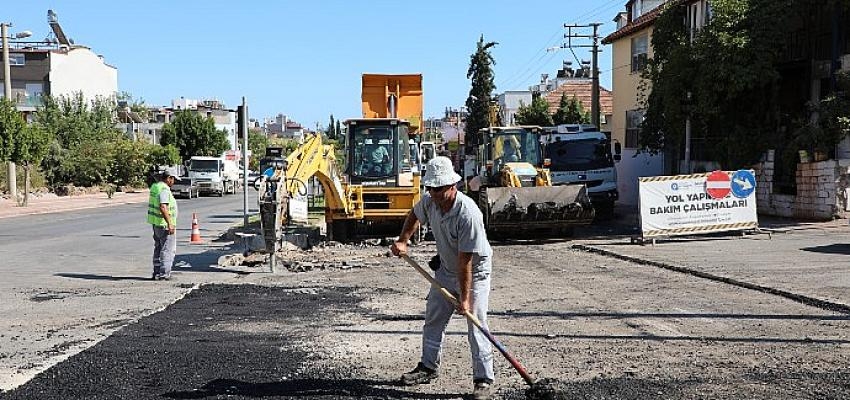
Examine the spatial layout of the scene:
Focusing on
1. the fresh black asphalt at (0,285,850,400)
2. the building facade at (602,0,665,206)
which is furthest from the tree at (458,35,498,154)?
the fresh black asphalt at (0,285,850,400)

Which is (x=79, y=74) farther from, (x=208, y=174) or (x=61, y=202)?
(x=61, y=202)

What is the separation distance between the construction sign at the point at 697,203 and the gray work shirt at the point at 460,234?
1127 centimetres

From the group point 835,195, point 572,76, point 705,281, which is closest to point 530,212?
point 705,281

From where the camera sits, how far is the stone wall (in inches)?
763

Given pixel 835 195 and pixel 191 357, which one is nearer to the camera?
pixel 191 357

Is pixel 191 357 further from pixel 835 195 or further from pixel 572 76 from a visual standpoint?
pixel 572 76

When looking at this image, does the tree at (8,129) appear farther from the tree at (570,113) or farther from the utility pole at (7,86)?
the tree at (570,113)

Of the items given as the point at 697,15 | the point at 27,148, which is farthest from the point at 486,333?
the point at 27,148

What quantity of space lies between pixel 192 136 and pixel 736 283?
194 feet

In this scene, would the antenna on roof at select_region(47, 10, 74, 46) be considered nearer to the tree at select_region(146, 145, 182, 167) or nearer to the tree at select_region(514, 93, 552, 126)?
the tree at select_region(146, 145, 182, 167)

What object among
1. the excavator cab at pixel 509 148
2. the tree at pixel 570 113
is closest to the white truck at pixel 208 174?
the tree at pixel 570 113

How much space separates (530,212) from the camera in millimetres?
17250

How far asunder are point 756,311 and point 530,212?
27.2ft

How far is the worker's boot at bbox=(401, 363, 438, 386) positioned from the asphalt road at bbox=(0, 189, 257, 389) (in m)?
3.04
